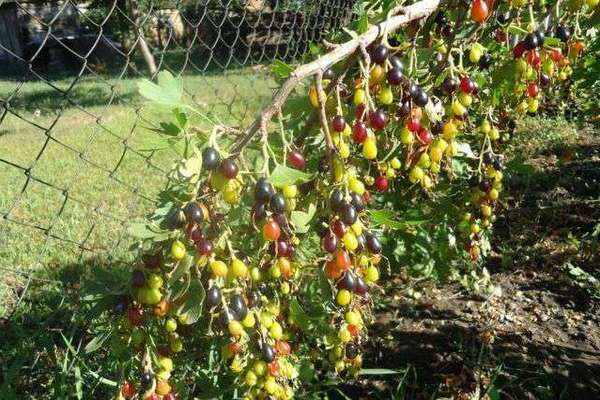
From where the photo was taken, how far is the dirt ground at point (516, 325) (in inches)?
88.4

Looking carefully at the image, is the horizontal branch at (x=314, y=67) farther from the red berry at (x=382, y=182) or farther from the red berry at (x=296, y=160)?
the red berry at (x=382, y=182)

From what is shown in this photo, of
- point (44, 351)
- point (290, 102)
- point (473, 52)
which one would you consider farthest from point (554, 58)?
point (44, 351)

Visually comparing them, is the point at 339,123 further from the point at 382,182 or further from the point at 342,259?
the point at 382,182

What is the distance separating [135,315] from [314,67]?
652mm

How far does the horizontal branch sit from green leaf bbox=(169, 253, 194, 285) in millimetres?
209

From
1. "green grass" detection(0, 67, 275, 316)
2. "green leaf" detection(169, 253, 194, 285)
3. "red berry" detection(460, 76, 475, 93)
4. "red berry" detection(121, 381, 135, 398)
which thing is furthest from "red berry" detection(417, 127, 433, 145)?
"red berry" detection(121, 381, 135, 398)

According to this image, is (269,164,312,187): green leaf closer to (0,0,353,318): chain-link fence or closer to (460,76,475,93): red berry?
(0,0,353,318): chain-link fence

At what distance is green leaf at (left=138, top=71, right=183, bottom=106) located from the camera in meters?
1.06

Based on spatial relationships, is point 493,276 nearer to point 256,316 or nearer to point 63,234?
point 256,316

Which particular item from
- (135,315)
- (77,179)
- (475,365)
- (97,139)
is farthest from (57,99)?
(135,315)

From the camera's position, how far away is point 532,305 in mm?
2875

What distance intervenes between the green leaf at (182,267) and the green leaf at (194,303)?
0.06 m

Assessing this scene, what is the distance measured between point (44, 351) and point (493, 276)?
228 centimetres

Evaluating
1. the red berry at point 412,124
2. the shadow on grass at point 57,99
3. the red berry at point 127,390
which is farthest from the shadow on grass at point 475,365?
the shadow on grass at point 57,99
